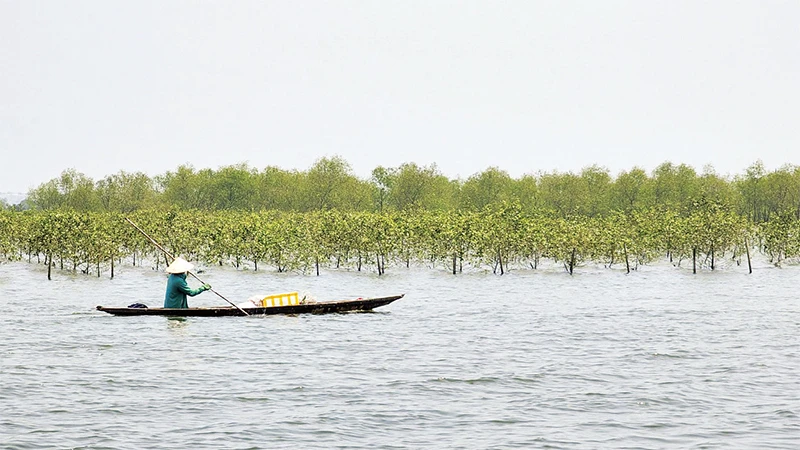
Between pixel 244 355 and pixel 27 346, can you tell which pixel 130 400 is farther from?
pixel 27 346

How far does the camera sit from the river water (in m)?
19.9

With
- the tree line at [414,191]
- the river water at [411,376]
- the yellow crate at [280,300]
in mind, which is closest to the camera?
the river water at [411,376]

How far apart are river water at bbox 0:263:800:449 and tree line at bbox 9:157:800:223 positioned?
8643cm

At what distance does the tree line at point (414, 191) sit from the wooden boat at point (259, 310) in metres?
91.3

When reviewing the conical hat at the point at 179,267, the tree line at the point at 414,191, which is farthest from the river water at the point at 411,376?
the tree line at the point at 414,191

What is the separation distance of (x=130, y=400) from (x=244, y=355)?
696cm

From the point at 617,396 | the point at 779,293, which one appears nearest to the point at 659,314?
the point at 779,293

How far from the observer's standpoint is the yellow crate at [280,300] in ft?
125

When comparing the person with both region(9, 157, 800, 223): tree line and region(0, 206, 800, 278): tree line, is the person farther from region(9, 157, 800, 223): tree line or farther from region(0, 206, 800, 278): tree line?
region(9, 157, 800, 223): tree line

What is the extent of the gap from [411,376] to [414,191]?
112471mm

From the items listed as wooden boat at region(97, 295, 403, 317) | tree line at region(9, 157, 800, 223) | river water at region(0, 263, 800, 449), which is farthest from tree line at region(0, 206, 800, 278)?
tree line at region(9, 157, 800, 223)

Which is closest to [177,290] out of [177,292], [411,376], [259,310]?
[177,292]

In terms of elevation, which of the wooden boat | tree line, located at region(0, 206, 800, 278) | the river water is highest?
tree line, located at region(0, 206, 800, 278)

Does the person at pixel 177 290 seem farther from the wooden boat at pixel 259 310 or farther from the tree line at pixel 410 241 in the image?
the tree line at pixel 410 241
